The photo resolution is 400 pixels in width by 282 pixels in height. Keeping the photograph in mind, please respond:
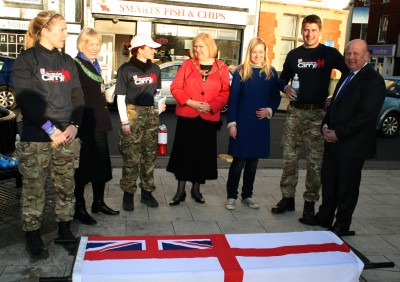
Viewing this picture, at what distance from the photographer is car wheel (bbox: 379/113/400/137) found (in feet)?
38.5

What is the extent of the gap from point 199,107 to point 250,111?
2.00 ft

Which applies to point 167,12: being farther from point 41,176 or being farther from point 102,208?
point 41,176

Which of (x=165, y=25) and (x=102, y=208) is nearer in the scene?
(x=102, y=208)

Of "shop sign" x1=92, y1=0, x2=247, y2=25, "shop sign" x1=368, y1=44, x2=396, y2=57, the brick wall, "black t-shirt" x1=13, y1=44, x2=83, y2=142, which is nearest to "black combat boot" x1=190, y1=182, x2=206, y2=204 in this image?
"black t-shirt" x1=13, y1=44, x2=83, y2=142

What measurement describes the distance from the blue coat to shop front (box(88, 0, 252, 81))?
1429 cm

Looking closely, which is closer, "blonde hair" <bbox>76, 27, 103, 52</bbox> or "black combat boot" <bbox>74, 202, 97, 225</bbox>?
"blonde hair" <bbox>76, 27, 103, 52</bbox>

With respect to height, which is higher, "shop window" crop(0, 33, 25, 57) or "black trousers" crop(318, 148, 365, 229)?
"shop window" crop(0, 33, 25, 57)

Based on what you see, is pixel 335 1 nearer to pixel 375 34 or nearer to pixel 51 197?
pixel 375 34

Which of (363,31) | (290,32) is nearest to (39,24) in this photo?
(290,32)

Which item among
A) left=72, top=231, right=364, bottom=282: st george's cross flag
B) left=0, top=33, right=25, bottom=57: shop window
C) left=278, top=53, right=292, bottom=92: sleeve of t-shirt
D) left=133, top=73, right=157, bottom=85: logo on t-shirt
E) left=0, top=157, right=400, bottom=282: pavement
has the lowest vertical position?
left=0, top=157, right=400, bottom=282: pavement

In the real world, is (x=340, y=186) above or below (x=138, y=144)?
below

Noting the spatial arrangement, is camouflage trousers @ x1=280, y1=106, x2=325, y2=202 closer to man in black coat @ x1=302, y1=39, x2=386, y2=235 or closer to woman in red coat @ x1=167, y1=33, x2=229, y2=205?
man in black coat @ x1=302, y1=39, x2=386, y2=235

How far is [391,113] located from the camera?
1182cm

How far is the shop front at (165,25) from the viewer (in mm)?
18625
